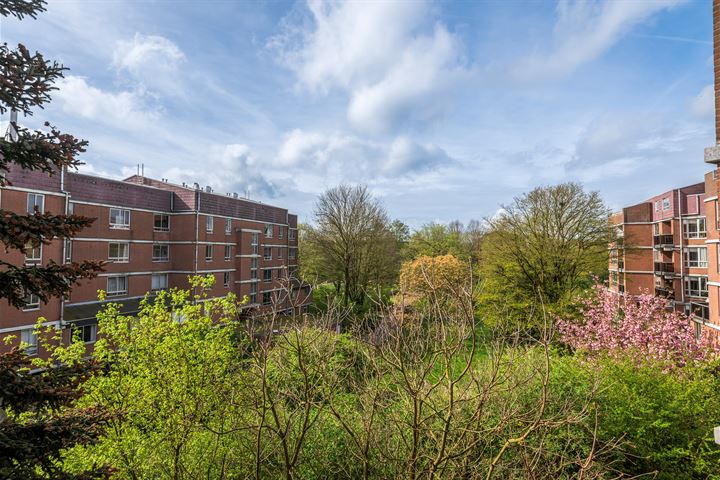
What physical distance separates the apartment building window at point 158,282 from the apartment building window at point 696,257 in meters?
44.2

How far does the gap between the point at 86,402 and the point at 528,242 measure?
901 inches

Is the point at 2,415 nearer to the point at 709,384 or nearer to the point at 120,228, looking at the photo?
the point at 709,384

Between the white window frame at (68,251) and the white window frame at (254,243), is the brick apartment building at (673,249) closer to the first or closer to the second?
the white window frame at (254,243)

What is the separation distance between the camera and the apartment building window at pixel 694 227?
31.2m

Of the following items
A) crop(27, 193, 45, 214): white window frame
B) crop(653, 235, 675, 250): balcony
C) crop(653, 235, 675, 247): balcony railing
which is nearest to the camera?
crop(27, 193, 45, 214): white window frame

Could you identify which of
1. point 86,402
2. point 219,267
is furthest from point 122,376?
point 219,267

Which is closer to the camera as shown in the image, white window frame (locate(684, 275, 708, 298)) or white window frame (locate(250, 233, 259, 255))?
white window frame (locate(684, 275, 708, 298))

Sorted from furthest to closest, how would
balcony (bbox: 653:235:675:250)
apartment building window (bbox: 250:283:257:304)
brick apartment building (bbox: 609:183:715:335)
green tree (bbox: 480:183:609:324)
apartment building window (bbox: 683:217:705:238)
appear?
apartment building window (bbox: 250:283:257:304) < balcony (bbox: 653:235:675:250) < apartment building window (bbox: 683:217:705:238) < brick apartment building (bbox: 609:183:715:335) < green tree (bbox: 480:183:609:324)

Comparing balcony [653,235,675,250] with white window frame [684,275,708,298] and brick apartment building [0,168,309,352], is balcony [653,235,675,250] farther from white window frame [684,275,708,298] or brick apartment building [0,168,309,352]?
brick apartment building [0,168,309,352]

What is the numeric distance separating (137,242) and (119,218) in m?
2.12

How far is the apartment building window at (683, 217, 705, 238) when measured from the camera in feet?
102

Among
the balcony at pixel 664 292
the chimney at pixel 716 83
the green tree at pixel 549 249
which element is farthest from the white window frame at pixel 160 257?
the balcony at pixel 664 292

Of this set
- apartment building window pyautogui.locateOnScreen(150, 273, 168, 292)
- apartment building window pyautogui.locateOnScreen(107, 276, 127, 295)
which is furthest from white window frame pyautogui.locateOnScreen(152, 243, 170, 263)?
apartment building window pyautogui.locateOnScreen(107, 276, 127, 295)

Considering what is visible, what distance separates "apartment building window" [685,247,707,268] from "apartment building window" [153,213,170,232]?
4409cm
